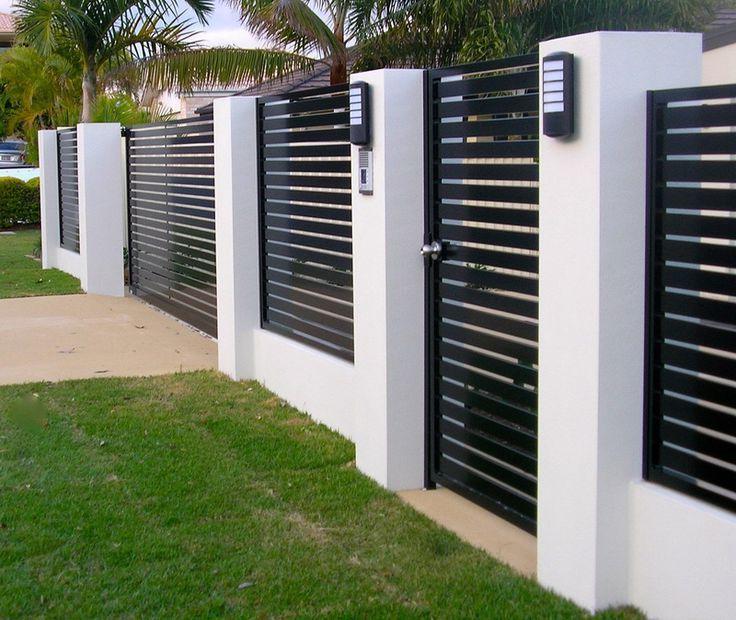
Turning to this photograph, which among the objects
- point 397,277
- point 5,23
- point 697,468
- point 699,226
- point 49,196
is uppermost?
point 5,23

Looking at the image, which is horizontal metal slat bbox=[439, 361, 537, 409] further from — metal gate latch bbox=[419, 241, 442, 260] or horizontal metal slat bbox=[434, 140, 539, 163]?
horizontal metal slat bbox=[434, 140, 539, 163]

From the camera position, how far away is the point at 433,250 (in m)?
5.99

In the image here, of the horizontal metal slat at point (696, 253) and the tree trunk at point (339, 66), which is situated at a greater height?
the tree trunk at point (339, 66)

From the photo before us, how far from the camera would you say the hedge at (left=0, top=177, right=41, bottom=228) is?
89.2ft

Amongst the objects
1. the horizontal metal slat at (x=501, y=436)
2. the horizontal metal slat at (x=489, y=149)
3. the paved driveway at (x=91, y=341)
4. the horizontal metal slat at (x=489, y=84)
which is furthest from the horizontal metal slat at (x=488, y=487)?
the paved driveway at (x=91, y=341)

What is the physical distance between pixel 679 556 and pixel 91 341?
7.92m

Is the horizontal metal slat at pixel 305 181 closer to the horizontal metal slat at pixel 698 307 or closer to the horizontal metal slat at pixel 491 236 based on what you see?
the horizontal metal slat at pixel 491 236

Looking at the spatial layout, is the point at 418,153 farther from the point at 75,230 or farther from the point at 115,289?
the point at 75,230

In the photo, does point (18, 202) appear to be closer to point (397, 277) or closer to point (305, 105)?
point (305, 105)

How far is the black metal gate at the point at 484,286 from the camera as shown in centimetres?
523

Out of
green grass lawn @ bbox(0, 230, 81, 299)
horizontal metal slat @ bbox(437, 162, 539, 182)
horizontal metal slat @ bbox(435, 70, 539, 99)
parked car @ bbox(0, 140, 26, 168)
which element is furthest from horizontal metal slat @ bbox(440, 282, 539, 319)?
parked car @ bbox(0, 140, 26, 168)

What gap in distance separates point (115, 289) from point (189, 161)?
12.5 ft

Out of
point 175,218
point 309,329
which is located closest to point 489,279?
point 309,329

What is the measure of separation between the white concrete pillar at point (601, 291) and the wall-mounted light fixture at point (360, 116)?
1.77 m
